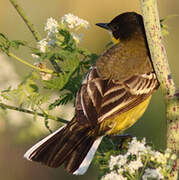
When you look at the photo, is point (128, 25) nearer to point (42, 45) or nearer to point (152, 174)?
point (42, 45)

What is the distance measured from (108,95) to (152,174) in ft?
5.38

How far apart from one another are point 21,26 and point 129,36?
294 centimetres

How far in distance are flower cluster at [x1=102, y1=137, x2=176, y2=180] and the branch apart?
0.19m

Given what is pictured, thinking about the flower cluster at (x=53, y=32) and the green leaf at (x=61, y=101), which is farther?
the flower cluster at (x=53, y=32)

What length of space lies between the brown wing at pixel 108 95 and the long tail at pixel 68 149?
13cm

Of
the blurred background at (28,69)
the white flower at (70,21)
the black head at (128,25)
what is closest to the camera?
the white flower at (70,21)

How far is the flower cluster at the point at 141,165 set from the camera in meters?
2.61

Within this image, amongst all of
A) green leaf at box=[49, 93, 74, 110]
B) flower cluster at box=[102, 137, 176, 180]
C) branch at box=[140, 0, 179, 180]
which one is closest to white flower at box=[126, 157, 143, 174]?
flower cluster at box=[102, 137, 176, 180]

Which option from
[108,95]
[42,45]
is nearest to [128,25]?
[108,95]

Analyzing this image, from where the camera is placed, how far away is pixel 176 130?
2947 millimetres

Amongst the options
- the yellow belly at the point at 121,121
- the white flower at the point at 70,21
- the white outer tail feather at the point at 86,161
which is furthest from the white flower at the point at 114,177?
the white flower at the point at 70,21

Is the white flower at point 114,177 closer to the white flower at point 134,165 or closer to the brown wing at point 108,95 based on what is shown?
the white flower at point 134,165

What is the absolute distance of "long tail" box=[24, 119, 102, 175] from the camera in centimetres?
353

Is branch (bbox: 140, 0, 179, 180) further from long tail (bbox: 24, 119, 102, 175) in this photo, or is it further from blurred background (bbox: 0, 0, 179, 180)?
blurred background (bbox: 0, 0, 179, 180)
